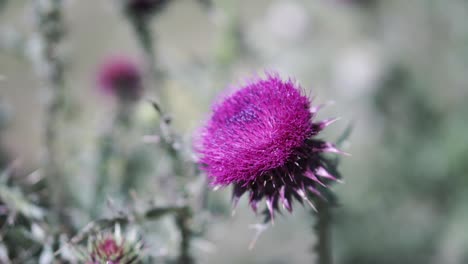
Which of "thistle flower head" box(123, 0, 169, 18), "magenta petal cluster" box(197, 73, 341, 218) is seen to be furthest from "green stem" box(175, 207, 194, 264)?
"thistle flower head" box(123, 0, 169, 18)

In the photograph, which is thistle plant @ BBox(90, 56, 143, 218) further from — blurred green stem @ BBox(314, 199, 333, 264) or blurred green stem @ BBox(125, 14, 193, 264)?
blurred green stem @ BBox(314, 199, 333, 264)

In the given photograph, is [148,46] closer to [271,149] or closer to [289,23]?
[271,149]

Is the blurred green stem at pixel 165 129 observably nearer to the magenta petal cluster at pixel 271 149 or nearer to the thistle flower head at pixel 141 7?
the thistle flower head at pixel 141 7

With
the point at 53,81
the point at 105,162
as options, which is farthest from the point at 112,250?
the point at 105,162

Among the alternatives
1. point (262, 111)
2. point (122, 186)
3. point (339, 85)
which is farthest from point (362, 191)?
point (262, 111)

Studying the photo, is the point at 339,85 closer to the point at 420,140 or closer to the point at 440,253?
the point at 420,140

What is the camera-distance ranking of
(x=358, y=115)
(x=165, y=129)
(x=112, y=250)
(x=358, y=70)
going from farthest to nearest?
1. (x=358, y=70)
2. (x=358, y=115)
3. (x=165, y=129)
4. (x=112, y=250)

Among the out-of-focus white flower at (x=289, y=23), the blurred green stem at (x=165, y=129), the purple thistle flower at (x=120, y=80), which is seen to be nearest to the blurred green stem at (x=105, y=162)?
the blurred green stem at (x=165, y=129)
